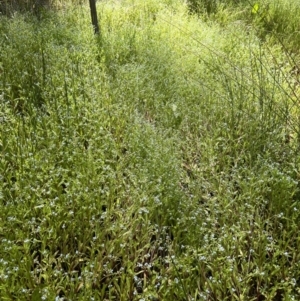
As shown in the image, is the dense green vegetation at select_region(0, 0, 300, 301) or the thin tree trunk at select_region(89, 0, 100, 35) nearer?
the dense green vegetation at select_region(0, 0, 300, 301)

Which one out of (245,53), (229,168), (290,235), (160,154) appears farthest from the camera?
(245,53)

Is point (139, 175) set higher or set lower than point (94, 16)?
lower

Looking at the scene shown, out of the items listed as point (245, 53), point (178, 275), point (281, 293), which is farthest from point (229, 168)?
point (245, 53)

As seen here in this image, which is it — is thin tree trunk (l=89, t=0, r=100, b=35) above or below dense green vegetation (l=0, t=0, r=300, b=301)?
above

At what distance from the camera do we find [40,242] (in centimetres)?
205

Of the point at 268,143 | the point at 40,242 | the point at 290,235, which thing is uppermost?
the point at 268,143

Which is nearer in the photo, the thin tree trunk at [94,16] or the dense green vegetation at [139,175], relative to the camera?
the dense green vegetation at [139,175]

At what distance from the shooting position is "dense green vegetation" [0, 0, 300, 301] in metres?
1.87

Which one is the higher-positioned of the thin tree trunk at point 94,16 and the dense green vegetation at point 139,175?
the thin tree trunk at point 94,16

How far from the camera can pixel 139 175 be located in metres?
2.28

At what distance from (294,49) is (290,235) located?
2.96 metres

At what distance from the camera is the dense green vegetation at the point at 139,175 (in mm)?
1872

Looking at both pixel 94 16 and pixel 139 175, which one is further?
pixel 94 16

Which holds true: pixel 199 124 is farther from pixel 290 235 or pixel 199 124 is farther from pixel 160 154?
pixel 290 235
